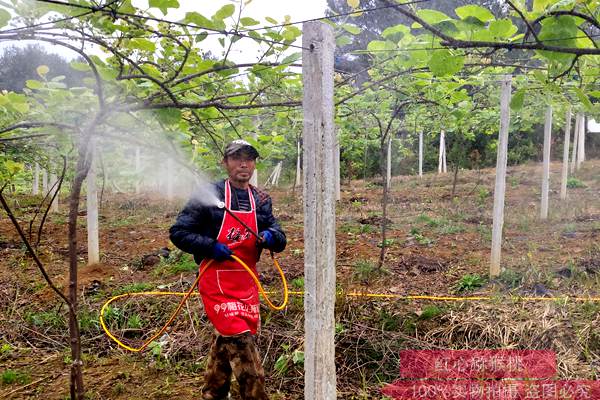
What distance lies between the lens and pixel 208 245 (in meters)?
2.26

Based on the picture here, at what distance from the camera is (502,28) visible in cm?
140

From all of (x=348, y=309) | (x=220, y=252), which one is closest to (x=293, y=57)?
(x=220, y=252)

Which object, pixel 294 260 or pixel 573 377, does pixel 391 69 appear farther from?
pixel 294 260

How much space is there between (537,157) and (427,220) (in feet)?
45.2

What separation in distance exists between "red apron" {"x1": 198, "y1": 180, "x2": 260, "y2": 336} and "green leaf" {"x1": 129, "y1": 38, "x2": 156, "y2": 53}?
2.64ft

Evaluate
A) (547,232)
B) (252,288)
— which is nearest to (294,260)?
(252,288)

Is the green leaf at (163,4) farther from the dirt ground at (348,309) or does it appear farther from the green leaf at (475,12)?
the dirt ground at (348,309)

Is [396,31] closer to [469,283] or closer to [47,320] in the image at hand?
[469,283]

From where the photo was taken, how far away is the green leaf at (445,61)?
1.55 meters

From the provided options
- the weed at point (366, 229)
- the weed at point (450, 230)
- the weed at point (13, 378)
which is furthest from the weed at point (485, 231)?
the weed at point (13, 378)

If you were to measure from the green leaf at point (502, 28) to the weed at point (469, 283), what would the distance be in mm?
3467


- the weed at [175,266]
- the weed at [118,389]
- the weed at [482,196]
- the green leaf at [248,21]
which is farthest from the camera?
the weed at [482,196]

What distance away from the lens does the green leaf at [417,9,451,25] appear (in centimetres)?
144

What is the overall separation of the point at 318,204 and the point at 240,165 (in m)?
0.76
